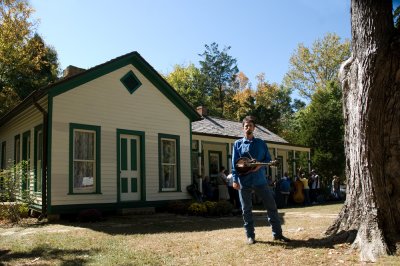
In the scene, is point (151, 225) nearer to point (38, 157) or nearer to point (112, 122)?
point (112, 122)

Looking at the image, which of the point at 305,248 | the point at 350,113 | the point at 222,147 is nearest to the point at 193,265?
the point at 305,248

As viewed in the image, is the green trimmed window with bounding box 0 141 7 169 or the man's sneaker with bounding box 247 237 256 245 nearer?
the man's sneaker with bounding box 247 237 256 245

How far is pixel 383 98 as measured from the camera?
5531 millimetres

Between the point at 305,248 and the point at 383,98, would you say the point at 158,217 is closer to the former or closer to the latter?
the point at 305,248

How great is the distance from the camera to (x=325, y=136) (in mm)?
28609

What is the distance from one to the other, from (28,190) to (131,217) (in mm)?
3594

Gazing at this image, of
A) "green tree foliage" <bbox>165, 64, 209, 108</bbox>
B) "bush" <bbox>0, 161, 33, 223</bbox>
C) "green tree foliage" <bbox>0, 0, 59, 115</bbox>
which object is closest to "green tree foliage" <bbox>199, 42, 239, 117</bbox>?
"green tree foliage" <bbox>165, 64, 209, 108</bbox>

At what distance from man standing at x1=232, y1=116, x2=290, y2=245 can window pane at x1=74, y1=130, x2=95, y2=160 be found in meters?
7.66

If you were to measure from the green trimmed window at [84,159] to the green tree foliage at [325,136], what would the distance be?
60.3ft

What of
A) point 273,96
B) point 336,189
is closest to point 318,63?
point 273,96

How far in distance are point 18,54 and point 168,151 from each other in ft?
72.2

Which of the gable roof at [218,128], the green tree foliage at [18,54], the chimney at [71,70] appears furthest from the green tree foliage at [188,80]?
the chimney at [71,70]

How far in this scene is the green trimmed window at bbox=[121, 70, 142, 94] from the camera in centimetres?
1449

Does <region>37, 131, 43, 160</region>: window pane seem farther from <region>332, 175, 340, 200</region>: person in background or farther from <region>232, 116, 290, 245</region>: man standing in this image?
<region>332, 175, 340, 200</region>: person in background
